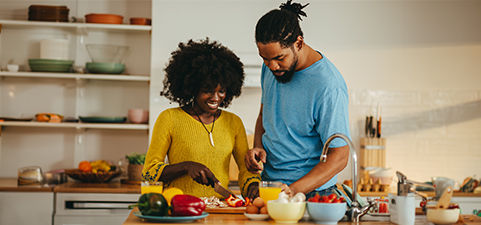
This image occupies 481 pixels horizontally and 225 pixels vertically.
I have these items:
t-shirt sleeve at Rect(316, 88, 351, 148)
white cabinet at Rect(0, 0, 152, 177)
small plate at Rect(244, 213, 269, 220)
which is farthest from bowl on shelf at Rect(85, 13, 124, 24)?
small plate at Rect(244, 213, 269, 220)

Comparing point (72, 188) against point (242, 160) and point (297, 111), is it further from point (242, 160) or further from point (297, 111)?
point (297, 111)

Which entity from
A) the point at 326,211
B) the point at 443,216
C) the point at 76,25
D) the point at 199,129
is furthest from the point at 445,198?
the point at 76,25

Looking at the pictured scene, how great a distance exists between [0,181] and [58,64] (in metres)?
1.05

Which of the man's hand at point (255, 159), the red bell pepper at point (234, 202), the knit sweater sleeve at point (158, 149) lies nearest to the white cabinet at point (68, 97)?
the knit sweater sleeve at point (158, 149)

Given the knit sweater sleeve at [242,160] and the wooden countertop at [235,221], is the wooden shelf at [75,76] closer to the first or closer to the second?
the knit sweater sleeve at [242,160]

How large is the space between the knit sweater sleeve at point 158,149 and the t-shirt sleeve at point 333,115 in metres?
0.72

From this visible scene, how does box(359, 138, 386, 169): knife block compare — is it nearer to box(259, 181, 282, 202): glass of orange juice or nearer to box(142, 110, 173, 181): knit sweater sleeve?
box(142, 110, 173, 181): knit sweater sleeve

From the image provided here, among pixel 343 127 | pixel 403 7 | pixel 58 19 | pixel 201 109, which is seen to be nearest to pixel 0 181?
pixel 58 19

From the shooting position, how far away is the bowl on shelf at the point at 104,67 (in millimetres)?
4316

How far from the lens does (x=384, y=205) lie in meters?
2.17

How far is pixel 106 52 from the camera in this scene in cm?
443

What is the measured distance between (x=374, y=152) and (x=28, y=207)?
2745mm

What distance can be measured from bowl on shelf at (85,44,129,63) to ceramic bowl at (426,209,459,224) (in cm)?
313

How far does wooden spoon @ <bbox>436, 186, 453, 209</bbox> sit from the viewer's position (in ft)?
6.40
